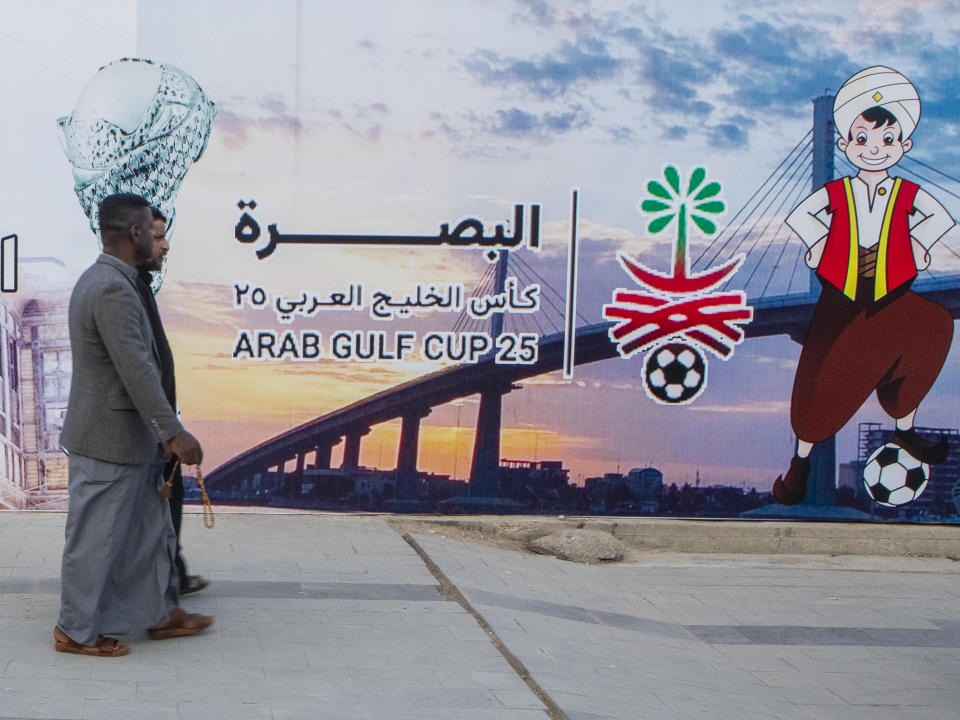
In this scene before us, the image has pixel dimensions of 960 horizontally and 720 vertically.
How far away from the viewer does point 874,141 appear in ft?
26.6

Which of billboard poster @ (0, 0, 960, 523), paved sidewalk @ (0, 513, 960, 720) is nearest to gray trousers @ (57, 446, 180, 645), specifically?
paved sidewalk @ (0, 513, 960, 720)

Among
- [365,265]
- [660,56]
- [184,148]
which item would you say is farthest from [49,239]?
[660,56]

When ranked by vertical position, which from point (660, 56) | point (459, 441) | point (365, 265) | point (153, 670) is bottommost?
point (153, 670)

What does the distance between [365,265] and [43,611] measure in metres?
3.24

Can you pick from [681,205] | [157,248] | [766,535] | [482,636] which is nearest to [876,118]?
[681,205]

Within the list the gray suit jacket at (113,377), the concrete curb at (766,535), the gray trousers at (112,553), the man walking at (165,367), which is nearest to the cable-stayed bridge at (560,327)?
the concrete curb at (766,535)

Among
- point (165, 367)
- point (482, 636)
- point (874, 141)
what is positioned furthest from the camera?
point (874, 141)

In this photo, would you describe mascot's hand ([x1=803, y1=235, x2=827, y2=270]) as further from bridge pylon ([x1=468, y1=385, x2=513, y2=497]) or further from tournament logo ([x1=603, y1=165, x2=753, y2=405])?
bridge pylon ([x1=468, y1=385, x2=513, y2=497])

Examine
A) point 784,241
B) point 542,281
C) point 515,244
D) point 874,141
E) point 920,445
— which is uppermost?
point 874,141

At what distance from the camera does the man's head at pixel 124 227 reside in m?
4.76

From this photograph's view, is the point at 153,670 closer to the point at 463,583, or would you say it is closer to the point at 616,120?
the point at 463,583

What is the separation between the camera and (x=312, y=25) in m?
7.67

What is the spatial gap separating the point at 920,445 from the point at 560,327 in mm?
2575

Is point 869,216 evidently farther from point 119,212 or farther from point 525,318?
point 119,212
